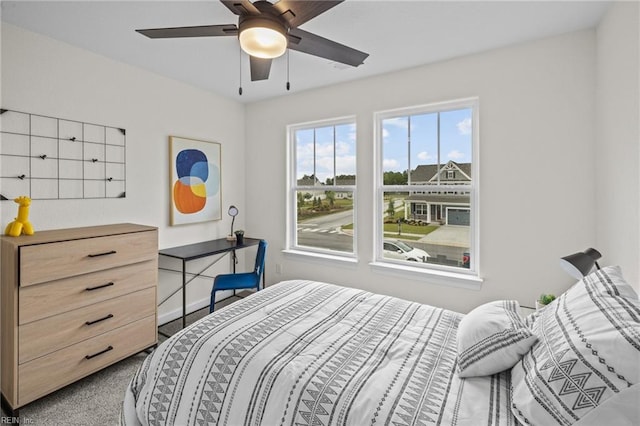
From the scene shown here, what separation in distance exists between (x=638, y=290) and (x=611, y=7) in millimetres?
Answer: 1734

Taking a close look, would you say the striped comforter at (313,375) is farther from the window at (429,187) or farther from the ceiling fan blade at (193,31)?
the ceiling fan blade at (193,31)

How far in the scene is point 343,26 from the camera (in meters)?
2.17

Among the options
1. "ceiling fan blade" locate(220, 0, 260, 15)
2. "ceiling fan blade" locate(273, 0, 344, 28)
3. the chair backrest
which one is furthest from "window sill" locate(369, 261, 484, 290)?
"ceiling fan blade" locate(220, 0, 260, 15)

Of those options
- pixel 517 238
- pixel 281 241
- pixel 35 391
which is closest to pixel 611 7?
pixel 517 238

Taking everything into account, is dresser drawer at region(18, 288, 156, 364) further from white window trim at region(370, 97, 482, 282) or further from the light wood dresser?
white window trim at region(370, 97, 482, 282)

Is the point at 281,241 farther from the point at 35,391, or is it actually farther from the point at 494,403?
the point at 494,403

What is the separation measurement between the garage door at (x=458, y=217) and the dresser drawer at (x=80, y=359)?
2.81 meters

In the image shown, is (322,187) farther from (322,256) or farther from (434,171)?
(434,171)

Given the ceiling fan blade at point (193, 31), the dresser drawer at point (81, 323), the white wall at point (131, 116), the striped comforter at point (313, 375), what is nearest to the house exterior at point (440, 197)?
the striped comforter at point (313, 375)

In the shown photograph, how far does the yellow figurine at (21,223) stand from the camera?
206 cm

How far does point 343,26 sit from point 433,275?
225 cm

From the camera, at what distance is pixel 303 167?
12.4 feet

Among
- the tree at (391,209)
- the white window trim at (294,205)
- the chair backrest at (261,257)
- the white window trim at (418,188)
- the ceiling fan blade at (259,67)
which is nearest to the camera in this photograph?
the ceiling fan blade at (259,67)

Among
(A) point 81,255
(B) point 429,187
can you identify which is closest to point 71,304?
(A) point 81,255
